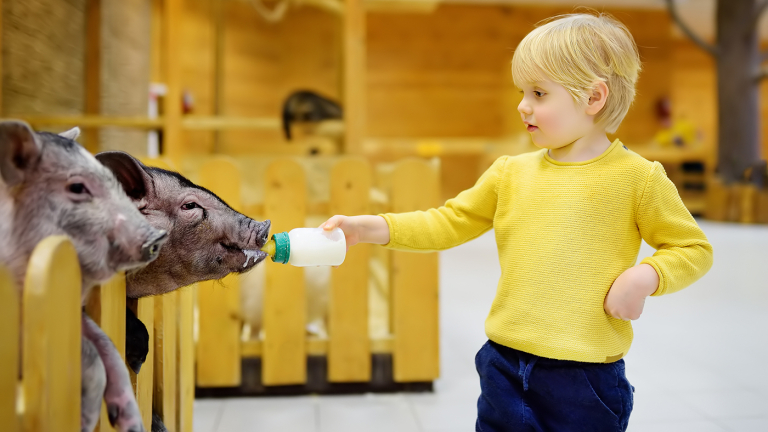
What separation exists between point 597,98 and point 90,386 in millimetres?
726

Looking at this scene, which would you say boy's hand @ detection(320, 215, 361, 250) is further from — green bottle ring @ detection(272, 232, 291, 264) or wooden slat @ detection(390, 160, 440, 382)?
wooden slat @ detection(390, 160, 440, 382)

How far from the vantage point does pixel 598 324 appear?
876 millimetres

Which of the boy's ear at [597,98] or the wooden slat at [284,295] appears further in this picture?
the wooden slat at [284,295]

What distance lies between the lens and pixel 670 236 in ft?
2.80

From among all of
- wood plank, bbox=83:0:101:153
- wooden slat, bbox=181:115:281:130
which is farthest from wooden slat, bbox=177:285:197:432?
wood plank, bbox=83:0:101:153

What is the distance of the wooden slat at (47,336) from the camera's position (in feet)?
1.70

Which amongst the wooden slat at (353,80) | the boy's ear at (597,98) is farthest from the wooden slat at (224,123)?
the boy's ear at (597,98)

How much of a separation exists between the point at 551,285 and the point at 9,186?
26.9 inches

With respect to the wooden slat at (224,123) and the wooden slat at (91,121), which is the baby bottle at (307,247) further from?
the wooden slat at (224,123)

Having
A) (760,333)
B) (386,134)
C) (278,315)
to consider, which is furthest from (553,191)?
(386,134)

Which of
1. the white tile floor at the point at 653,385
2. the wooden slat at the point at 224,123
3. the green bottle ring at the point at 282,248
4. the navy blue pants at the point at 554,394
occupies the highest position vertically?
the wooden slat at the point at 224,123

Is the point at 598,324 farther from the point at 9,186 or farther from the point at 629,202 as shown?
the point at 9,186

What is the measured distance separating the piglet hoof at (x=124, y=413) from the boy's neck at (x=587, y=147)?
0.67 metres

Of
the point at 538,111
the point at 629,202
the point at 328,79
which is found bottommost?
the point at 629,202
